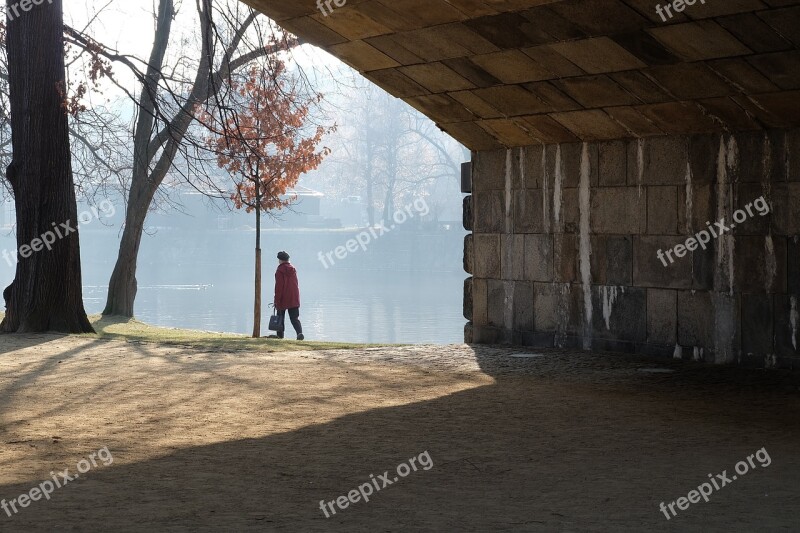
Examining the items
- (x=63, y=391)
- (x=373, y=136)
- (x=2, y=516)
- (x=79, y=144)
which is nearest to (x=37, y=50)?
(x=63, y=391)

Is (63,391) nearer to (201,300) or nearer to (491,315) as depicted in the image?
(491,315)

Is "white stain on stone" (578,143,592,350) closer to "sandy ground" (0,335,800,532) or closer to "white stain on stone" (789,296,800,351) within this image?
"sandy ground" (0,335,800,532)

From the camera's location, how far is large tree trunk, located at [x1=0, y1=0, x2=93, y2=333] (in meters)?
14.2

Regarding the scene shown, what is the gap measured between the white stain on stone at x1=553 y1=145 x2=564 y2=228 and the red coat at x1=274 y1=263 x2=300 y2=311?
314 inches

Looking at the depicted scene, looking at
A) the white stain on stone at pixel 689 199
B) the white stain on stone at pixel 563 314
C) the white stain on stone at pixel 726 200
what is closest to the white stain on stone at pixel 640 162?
the white stain on stone at pixel 689 199

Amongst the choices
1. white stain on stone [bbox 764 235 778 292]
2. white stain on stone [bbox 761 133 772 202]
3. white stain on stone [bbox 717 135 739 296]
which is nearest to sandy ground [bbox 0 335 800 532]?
white stain on stone [bbox 764 235 778 292]

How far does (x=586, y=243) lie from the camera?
37.7 feet

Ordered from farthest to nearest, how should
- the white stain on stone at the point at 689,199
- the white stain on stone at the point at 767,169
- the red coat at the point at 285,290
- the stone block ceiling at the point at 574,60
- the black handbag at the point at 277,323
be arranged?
1. the red coat at the point at 285,290
2. the black handbag at the point at 277,323
3. the white stain on stone at the point at 689,199
4. the white stain on stone at the point at 767,169
5. the stone block ceiling at the point at 574,60

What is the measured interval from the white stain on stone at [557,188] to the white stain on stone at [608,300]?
977 mm

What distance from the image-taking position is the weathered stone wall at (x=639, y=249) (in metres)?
9.73

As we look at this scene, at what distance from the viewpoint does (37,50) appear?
46.8 feet

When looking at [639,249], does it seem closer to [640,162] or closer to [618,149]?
[640,162]

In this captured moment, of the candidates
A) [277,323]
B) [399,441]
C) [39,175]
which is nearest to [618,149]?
[399,441]

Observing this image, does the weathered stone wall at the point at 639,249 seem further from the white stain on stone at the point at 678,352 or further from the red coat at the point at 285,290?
the red coat at the point at 285,290
